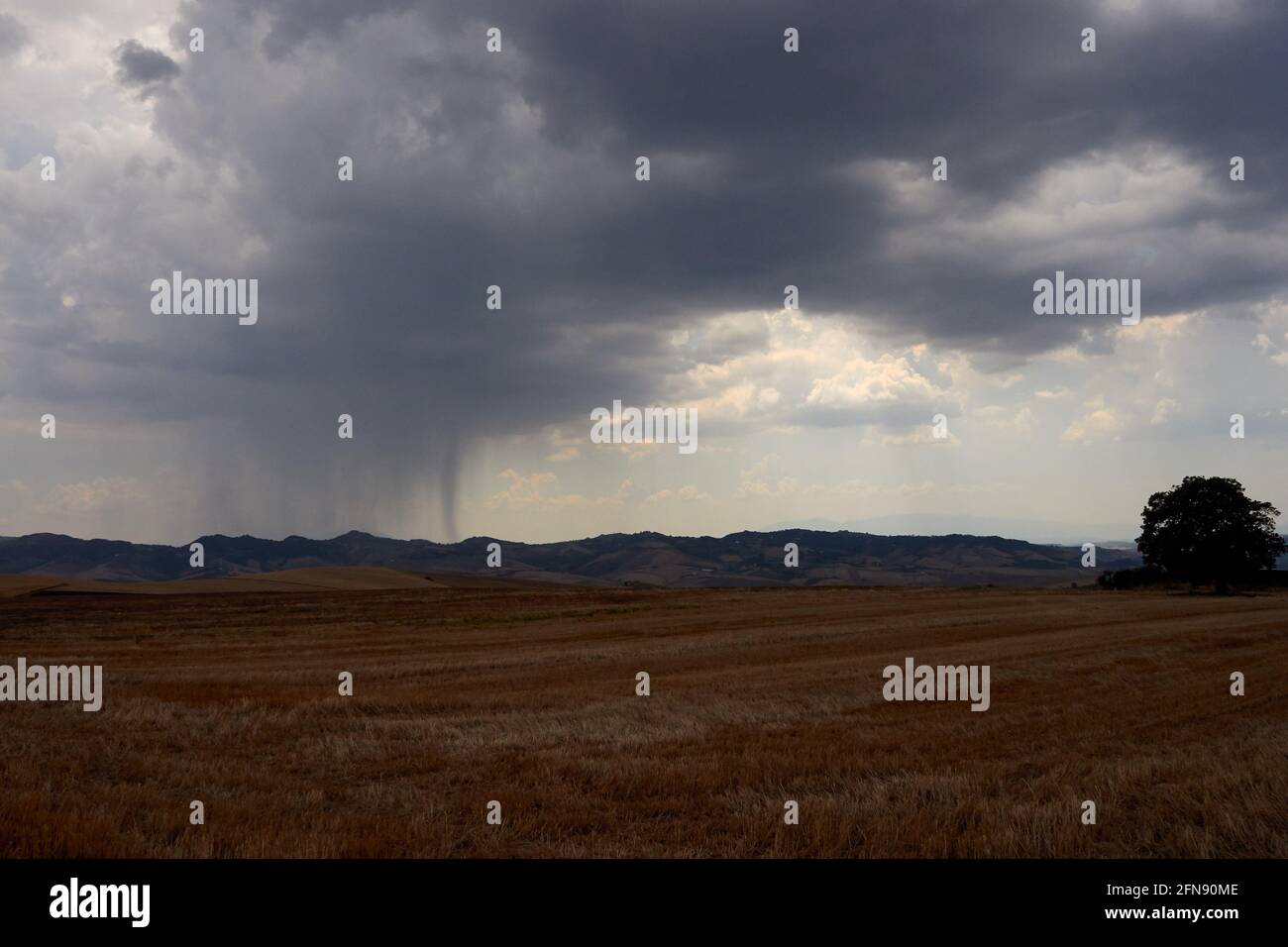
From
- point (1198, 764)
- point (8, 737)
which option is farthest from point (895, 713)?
A: point (8, 737)

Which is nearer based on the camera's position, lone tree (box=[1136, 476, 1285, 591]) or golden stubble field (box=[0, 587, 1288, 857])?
golden stubble field (box=[0, 587, 1288, 857])

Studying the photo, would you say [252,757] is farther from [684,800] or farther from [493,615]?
[493,615]

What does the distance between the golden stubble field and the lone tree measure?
47171 mm

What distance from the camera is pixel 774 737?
1562 cm

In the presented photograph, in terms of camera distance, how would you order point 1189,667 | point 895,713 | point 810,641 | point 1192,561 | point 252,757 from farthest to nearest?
point 1192,561
point 810,641
point 1189,667
point 895,713
point 252,757

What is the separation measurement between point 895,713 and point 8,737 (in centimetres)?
1651

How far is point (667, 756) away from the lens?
13961 mm

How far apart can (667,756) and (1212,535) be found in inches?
3102

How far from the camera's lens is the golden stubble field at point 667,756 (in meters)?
9.37

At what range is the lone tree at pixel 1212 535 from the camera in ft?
244

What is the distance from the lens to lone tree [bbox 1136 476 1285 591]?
7450cm

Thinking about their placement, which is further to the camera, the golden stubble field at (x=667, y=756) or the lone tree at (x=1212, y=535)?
the lone tree at (x=1212, y=535)

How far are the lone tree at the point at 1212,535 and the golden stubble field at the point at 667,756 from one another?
47171 mm
